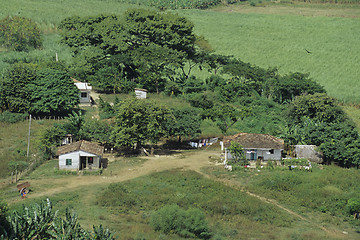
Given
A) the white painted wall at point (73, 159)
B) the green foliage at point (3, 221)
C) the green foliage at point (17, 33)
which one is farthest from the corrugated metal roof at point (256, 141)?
the green foliage at point (17, 33)

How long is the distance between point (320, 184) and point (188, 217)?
58.7ft

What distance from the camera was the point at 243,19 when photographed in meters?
144

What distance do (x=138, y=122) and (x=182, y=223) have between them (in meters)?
22.1

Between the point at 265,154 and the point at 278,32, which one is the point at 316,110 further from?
the point at 278,32

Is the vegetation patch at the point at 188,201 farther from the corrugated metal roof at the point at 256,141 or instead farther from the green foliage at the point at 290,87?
the green foliage at the point at 290,87

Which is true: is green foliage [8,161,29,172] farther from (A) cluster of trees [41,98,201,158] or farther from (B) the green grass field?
(B) the green grass field

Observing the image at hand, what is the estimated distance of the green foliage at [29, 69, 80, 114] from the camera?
221ft

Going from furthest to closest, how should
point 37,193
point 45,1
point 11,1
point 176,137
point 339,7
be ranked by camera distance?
1. point 339,7
2. point 45,1
3. point 11,1
4. point 176,137
5. point 37,193

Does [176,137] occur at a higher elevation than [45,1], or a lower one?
lower

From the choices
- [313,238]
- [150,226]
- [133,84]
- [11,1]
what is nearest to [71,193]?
[150,226]

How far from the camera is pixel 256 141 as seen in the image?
57.8m

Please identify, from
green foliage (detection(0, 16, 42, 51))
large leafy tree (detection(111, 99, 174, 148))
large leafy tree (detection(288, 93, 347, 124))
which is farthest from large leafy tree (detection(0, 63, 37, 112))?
large leafy tree (detection(288, 93, 347, 124))

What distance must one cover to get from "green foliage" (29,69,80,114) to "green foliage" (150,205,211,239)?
108 ft

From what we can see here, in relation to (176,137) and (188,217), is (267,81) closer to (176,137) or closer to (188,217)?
(176,137)
